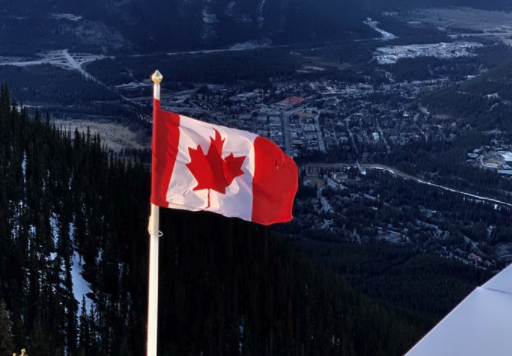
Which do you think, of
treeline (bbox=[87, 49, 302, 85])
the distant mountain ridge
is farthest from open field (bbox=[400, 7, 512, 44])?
treeline (bbox=[87, 49, 302, 85])

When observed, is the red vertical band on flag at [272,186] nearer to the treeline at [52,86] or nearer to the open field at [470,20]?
the treeline at [52,86]

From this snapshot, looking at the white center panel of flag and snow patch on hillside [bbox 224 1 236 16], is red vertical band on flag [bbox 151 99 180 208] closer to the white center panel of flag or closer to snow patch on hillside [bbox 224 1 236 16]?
the white center panel of flag

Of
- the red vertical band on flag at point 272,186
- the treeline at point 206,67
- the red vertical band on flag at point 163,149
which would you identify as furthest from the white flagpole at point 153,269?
the treeline at point 206,67

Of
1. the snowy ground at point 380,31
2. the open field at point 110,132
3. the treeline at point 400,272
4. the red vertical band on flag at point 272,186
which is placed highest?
the red vertical band on flag at point 272,186

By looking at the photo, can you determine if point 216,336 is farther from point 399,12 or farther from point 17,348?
point 399,12

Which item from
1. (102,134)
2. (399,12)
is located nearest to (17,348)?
(102,134)

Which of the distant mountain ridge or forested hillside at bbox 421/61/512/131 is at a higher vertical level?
the distant mountain ridge

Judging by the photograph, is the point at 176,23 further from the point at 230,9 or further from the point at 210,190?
the point at 210,190
